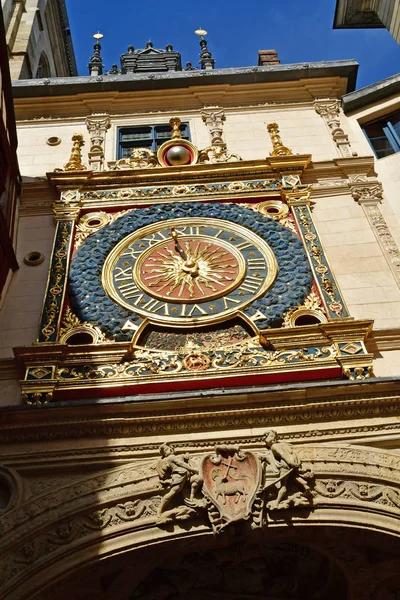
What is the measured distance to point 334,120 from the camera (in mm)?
11484

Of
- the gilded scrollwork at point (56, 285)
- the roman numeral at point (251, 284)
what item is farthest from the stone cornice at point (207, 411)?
the roman numeral at point (251, 284)

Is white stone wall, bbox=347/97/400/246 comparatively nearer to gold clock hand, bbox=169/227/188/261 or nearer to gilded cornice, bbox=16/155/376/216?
gilded cornice, bbox=16/155/376/216

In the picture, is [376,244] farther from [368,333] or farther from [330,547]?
[330,547]

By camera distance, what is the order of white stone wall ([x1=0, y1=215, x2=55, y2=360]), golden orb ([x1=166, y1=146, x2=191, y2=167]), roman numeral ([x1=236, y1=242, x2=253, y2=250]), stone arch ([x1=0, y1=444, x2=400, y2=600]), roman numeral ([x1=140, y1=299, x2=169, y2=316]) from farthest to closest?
golden orb ([x1=166, y1=146, x2=191, y2=167])
roman numeral ([x1=236, y1=242, x2=253, y2=250])
roman numeral ([x1=140, y1=299, x2=169, y2=316])
white stone wall ([x1=0, y1=215, x2=55, y2=360])
stone arch ([x1=0, y1=444, x2=400, y2=600])

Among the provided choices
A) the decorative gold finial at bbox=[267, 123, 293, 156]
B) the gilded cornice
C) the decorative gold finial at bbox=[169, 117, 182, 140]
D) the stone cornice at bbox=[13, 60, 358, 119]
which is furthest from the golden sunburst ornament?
the stone cornice at bbox=[13, 60, 358, 119]

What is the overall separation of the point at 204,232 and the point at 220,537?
467 cm

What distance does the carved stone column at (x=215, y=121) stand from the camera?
1116cm

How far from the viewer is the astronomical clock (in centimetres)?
715

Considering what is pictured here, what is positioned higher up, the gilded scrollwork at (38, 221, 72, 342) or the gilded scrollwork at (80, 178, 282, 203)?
the gilded scrollwork at (80, 178, 282, 203)

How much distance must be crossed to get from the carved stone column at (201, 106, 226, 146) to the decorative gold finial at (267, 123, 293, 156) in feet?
2.77

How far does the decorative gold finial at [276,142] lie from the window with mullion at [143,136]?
1.49m

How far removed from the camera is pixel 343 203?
31.6 ft

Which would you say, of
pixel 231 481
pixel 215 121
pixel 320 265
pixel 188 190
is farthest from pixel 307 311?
pixel 215 121

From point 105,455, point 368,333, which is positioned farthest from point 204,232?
point 105,455
